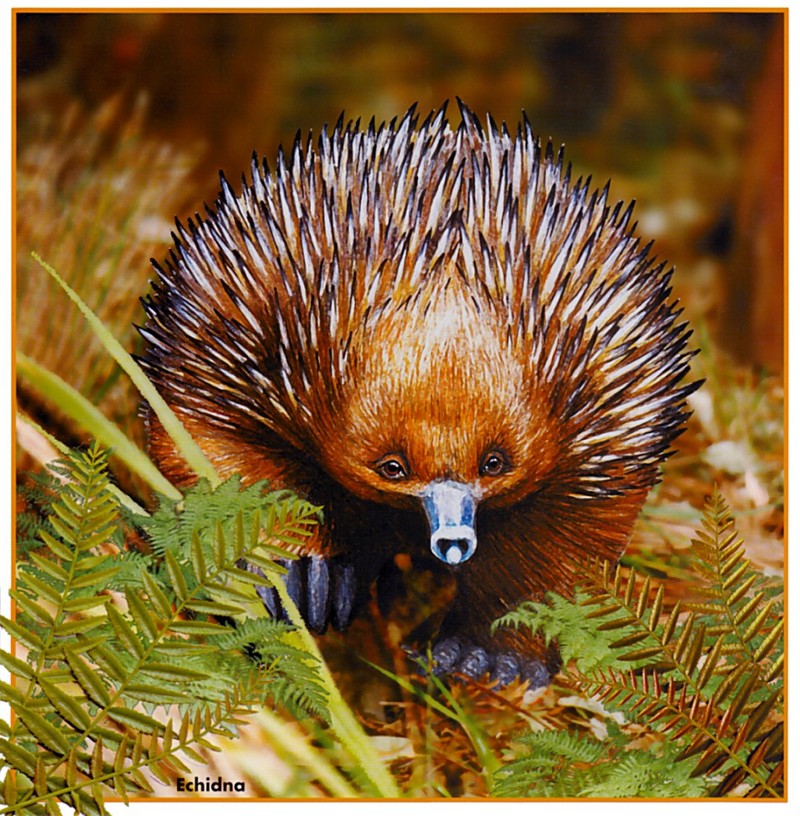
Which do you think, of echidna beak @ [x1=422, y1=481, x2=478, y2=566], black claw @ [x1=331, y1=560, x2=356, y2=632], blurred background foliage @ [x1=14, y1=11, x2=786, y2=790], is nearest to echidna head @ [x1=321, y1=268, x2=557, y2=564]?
echidna beak @ [x1=422, y1=481, x2=478, y2=566]

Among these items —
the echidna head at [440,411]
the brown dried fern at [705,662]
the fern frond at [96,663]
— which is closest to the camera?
the fern frond at [96,663]

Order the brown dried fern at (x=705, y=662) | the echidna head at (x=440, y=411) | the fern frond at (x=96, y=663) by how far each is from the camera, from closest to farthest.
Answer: the fern frond at (x=96, y=663)
the brown dried fern at (x=705, y=662)
the echidna head at (x=440, y=411)

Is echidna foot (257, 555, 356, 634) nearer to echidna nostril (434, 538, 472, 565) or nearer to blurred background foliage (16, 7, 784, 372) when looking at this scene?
echidna nostril (434, 538, 472, 565)

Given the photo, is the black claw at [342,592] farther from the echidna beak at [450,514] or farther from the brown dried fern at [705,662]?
the brown dried fern at [705,662]

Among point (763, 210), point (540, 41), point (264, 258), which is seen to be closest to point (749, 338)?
point (763, 210)

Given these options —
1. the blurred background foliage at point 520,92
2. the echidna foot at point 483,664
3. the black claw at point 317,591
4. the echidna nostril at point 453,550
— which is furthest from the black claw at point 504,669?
the blurred background foliage at point 520,92
